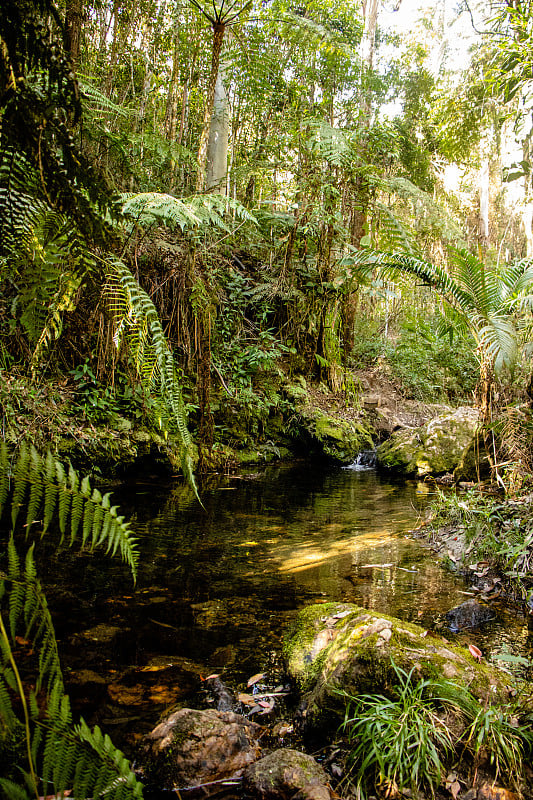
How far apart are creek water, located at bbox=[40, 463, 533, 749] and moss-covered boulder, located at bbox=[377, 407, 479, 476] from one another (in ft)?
7.40

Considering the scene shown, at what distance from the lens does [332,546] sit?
4.09 metres

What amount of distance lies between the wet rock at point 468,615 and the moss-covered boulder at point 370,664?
0.53m

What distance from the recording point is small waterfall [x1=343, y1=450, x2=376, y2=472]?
8.14 m

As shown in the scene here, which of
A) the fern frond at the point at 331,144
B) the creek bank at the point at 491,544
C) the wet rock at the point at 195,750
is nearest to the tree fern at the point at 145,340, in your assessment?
the wet rock at the point at 195,750

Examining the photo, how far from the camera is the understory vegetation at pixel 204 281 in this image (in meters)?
0.82

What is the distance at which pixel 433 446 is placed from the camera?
7.56 m

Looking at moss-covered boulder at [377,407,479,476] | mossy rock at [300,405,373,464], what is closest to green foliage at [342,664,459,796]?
moss-covered boulder at [377,407,479,476]

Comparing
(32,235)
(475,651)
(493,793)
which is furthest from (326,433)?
(32,235)

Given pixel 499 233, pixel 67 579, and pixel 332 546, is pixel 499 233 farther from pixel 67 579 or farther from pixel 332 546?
pixel 67 579

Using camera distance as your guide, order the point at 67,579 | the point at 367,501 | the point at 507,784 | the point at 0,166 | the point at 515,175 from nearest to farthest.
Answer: the point at 0,166
the point at 507,784
the point at 67,579
the point at 367,501
the point at 515,175

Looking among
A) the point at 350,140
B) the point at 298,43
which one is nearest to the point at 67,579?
the point at 350,140

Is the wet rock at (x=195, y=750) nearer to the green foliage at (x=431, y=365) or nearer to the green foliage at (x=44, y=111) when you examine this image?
the green foliage at (x=44, y=111)

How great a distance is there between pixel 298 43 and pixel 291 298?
4828mm

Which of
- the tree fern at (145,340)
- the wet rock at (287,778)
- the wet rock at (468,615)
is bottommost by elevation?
the wet rock at (287,778)
